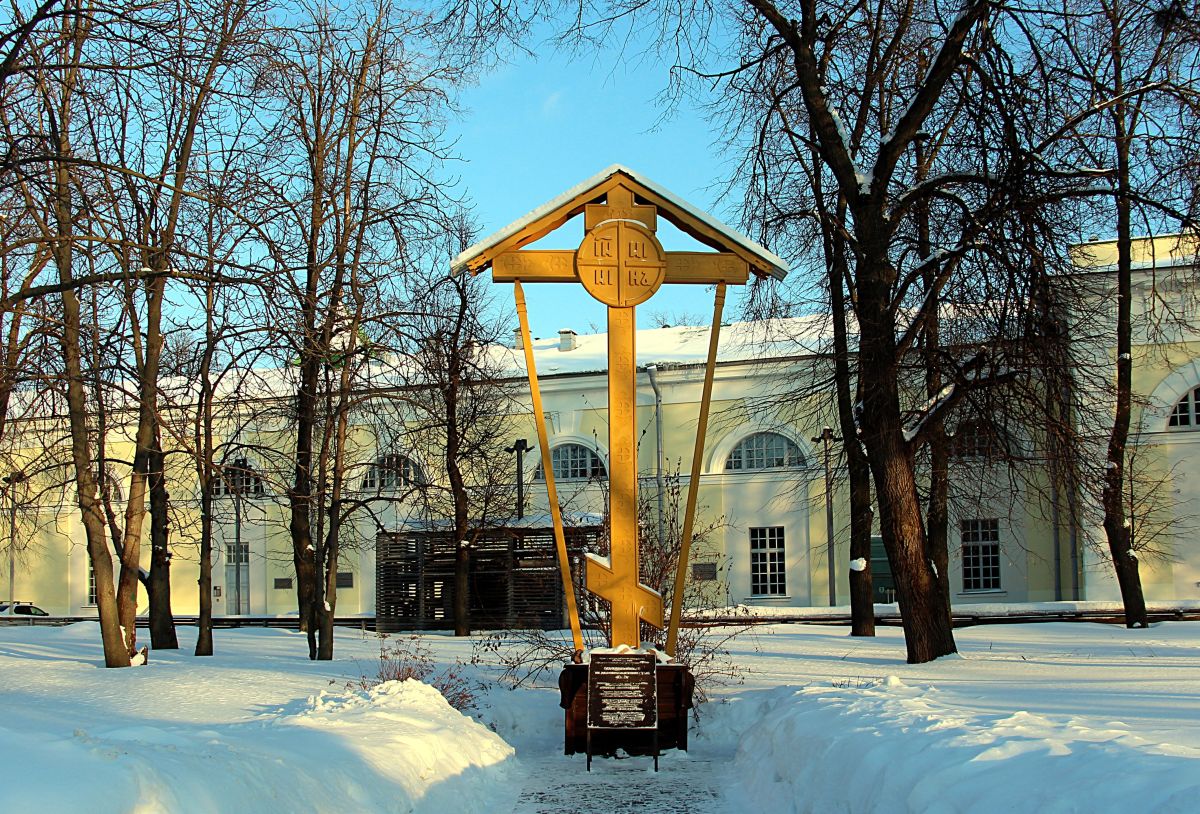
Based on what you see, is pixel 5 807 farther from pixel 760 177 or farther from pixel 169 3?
pixel 760 177

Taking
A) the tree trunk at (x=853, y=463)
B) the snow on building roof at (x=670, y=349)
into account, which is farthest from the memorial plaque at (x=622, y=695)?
the snow on building roof at (x=670, y=349)

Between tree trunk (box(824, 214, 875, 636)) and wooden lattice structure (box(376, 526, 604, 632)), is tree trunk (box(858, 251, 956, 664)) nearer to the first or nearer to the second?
tree trunk (box(824, 214, 875, 636))

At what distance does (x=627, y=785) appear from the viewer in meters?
9.25

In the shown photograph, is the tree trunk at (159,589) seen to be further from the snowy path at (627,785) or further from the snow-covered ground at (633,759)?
the snowy path at (627,785)

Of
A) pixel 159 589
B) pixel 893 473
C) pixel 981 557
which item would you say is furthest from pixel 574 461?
pixel 893 473

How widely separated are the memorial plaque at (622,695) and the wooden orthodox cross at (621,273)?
454mm

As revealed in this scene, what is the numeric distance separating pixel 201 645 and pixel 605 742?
34.3 ft

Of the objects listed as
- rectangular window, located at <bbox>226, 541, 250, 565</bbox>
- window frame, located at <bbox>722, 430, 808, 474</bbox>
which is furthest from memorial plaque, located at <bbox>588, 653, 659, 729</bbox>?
rectangular window, located at <bbox>226, 541, 250, 565</bbox>

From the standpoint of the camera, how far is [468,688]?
13.3 meters

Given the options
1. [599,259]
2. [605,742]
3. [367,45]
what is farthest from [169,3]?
[367,45]

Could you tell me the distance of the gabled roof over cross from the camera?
10.7 metres

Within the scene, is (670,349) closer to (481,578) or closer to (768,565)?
(768,565)

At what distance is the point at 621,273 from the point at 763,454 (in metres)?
27.0

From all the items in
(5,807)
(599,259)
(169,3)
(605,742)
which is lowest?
(605,742)
